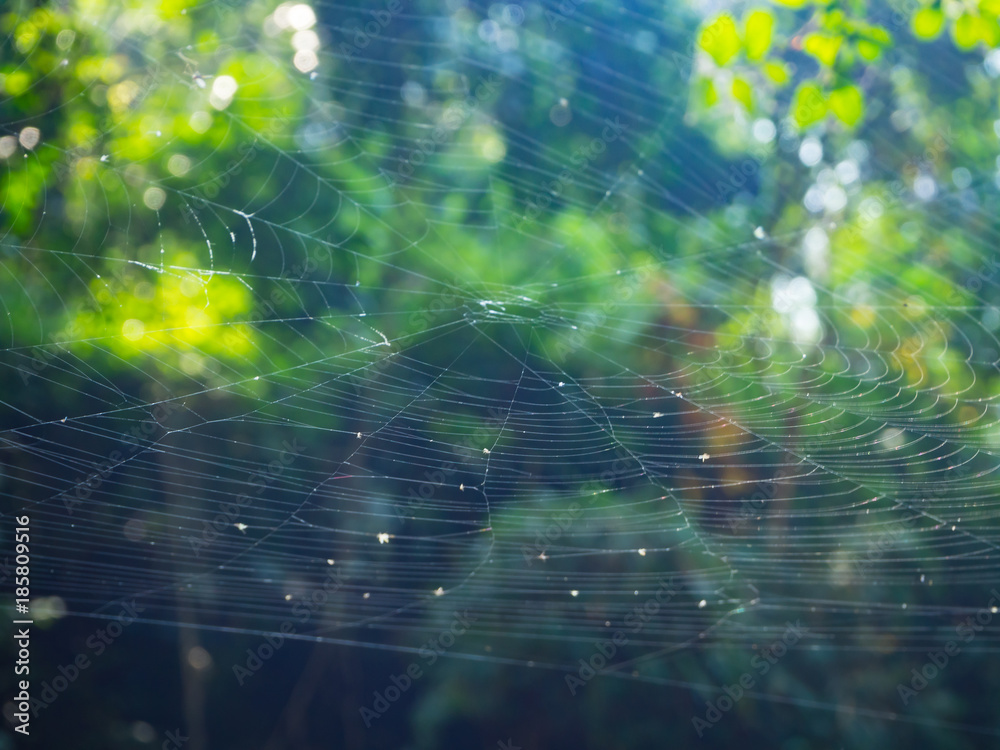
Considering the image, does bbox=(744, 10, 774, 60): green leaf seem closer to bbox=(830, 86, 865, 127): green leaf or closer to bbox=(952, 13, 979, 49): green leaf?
bbox=(830, 86, 865, 127): green leaf

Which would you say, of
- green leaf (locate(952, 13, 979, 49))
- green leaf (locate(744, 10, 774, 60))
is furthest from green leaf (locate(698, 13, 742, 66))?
green leaf (locate(952, 13, 979, 49))

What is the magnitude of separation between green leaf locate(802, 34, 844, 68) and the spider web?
1.75 m

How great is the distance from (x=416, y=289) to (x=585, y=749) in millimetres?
3338

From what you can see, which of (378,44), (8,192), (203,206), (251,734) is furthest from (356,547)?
(378,44)

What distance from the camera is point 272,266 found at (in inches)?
183

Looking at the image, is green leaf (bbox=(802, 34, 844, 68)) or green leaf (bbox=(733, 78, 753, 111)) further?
green leaf (bbox=(733, 78, 753, 111))

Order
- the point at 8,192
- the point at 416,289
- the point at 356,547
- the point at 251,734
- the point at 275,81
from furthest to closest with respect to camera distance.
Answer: the point at 251,734 < the point at 356,547 < the point at 416,289 < the point at 275,81 < the point at 8,192

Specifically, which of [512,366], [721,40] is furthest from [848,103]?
[512,366]

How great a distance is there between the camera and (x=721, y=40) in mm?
1721

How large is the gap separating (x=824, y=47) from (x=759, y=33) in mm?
198

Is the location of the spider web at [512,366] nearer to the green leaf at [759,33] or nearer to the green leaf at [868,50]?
the green leaf at [759,33]

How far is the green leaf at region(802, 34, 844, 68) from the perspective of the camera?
1.75m

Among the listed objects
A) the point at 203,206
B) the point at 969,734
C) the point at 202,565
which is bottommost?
the point at 202,565

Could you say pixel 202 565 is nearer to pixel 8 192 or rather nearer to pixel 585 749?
pixel 8 192
